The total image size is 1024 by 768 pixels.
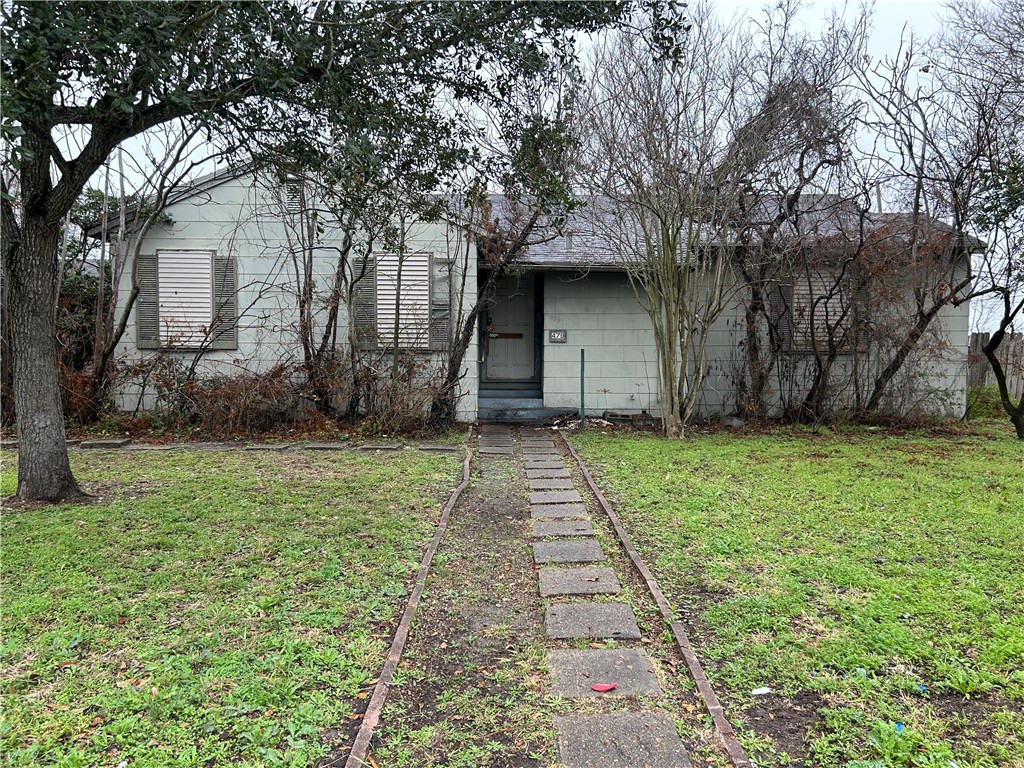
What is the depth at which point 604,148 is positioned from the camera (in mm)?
8211

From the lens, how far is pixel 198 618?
308 centimetres

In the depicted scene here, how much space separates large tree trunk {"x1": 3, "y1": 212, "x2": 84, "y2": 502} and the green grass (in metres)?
0.43

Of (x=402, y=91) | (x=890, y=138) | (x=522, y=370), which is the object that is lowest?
(x=522, y=370)

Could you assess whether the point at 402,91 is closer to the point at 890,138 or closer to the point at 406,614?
the point at 406,614

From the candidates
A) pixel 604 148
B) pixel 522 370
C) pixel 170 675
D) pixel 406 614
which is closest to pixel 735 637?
pixel 406 614

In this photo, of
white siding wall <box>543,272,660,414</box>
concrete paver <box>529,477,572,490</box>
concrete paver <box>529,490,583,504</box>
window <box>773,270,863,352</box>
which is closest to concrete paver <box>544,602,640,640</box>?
concrete paver <box>529,490,583,504</box>

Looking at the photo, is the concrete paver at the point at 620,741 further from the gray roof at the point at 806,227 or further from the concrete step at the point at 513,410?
the concrete step at the point at 513,410

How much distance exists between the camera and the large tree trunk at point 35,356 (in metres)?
4.86

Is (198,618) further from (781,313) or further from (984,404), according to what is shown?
(984,404)

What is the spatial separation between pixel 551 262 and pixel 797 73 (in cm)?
436

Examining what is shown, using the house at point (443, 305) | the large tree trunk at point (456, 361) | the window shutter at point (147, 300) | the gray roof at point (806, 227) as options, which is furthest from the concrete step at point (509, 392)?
the window shutter at point (147, 300)

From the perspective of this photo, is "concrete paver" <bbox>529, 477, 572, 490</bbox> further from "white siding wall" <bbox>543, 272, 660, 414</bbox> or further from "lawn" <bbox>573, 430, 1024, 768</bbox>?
"white siding wall" <bbox>543, 272, 660, 414</bbox>

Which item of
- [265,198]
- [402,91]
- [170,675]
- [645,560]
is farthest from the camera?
[265,198]

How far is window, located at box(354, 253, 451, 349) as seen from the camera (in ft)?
32.4
